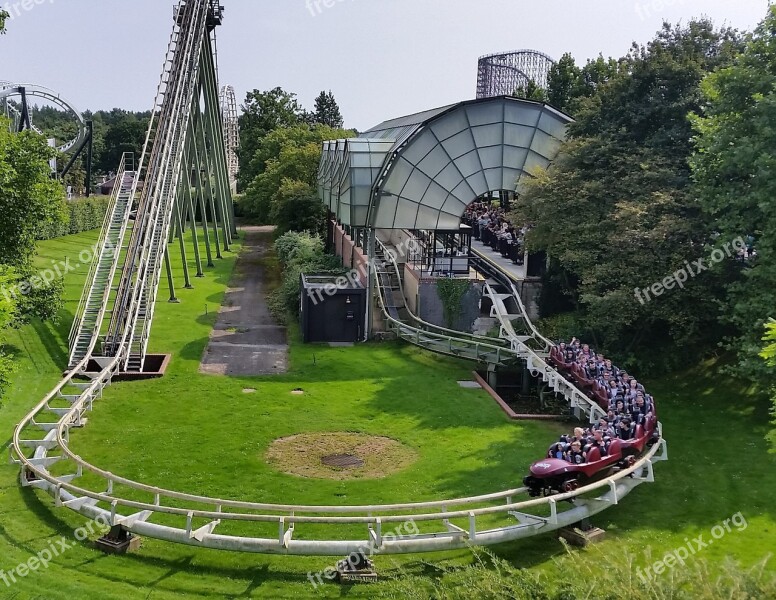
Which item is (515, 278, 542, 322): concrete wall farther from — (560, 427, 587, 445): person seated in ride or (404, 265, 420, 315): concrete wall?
(560, 427, 587, 445): person seated in ride

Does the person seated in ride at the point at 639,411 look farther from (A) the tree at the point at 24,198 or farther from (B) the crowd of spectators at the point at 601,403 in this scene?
(A) the tree at the point at 24,198

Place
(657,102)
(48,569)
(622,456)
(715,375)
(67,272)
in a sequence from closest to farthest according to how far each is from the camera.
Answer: (48,569) → (622,456) → (715,375) → (657,102) → (67,272)

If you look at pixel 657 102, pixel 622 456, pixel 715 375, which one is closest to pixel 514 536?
pixel 622 456

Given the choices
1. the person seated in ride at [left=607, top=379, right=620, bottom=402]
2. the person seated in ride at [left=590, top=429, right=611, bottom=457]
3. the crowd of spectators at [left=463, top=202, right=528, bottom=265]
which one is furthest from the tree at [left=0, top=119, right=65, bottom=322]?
the crowd of spectators at [left=463, top=202, right=528, bottom=265]

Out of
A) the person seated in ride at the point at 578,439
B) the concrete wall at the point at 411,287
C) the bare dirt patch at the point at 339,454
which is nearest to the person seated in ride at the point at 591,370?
the person seated in ride at the point at 578,439

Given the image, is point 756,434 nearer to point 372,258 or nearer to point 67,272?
point 372,258

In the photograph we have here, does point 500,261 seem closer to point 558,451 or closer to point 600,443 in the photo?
point 600,443

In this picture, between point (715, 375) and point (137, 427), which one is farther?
point (715, 375)
